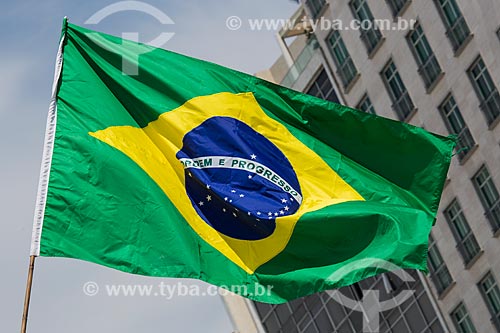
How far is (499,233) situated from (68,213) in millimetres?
33110

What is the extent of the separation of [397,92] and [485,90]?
5.68 metres

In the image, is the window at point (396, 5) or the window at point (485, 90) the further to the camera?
the window at point (396, 5)

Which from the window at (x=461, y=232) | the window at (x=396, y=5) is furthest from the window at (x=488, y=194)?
the window at (x=396, y=5)

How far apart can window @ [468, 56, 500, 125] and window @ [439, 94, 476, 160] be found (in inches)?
44.7

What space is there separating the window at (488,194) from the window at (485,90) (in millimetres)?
1910

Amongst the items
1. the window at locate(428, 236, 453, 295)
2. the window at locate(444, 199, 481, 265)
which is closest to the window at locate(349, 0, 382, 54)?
the window at locate(444, 199, 481, 265)

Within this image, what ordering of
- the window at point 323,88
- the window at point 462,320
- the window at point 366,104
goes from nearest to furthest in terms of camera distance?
the window at point 462,320 → the window at point 366,104 → the window at point 323,88

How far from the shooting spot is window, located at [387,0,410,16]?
59.9 metres

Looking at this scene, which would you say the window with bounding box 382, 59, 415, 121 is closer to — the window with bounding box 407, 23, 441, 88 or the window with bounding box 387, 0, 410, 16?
the window with bounding box 407, 23, 441, 88

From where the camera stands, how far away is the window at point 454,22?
56.7m

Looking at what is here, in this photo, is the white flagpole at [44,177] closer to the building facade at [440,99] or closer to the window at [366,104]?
the building facade at [440,99]

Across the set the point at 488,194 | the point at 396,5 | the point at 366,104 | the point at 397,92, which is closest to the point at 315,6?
the point at 366,104

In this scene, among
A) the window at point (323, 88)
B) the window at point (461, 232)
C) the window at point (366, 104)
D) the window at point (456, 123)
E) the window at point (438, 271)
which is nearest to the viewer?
the window at point (456, 123)

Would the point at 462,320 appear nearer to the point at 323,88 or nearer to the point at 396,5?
the point at 396,5
